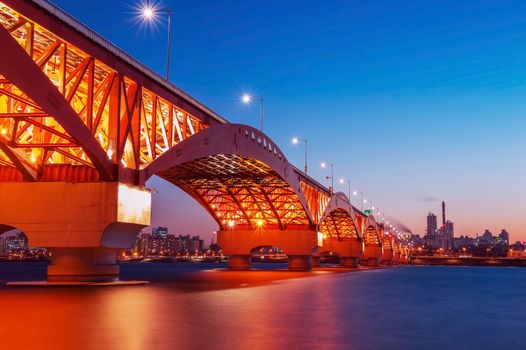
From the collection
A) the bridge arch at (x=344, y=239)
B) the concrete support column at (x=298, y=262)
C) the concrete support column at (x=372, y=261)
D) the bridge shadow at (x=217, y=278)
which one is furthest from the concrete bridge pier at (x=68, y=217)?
the concrete support column at (x=372, y=261)

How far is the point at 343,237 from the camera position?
135 m

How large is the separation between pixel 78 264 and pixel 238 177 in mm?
35515

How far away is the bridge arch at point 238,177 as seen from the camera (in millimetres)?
43781

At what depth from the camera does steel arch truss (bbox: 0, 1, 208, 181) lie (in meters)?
25.6

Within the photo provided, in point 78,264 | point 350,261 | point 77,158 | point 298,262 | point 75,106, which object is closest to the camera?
point 77,158

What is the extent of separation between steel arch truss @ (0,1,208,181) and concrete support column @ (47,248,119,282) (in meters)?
3.97

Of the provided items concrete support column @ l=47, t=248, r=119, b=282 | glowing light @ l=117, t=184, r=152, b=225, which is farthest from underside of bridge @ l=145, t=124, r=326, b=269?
concrete support column @ l=47, t=248, r=119, b=282

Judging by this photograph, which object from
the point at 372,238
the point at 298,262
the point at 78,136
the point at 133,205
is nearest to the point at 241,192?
the point at 298,262

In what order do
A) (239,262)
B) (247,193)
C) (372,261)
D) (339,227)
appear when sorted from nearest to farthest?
(247,193), (239,262), (339,227), (372,261)

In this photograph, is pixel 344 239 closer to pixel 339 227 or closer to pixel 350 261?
pixel 350 261

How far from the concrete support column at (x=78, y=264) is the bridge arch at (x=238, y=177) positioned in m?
5.20

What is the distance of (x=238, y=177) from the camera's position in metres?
67.8

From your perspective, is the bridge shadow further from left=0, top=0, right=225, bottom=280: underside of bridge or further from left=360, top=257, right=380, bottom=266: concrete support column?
left=360, top=257, right=380, bottom=266: concrete support column

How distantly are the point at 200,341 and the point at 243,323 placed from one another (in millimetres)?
4246
